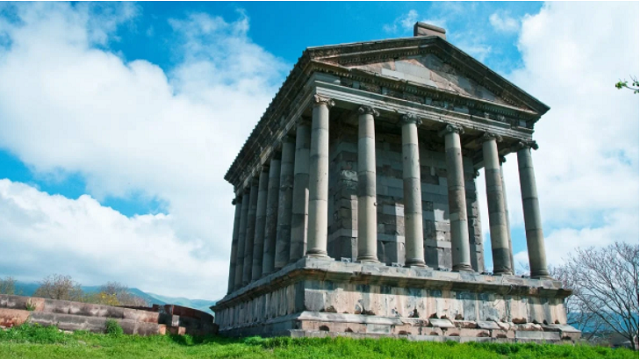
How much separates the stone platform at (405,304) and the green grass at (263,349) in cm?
140

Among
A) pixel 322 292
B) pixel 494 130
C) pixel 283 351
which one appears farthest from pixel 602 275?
pixel 283 351

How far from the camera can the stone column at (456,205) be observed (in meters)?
18.5

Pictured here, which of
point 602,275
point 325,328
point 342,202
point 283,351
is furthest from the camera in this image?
point 602,275

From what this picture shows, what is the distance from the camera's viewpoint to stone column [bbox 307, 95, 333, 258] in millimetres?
16516

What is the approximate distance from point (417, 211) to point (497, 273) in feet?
13.9

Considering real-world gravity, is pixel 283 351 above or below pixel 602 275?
below

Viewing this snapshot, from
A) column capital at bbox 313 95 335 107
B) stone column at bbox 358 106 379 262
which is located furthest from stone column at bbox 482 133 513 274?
column capital at bbox 313 95 335 107

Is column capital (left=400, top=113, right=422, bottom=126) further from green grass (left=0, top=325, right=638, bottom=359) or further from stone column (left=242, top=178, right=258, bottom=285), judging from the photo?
stone column (left=242, top=178, right=258, bottom=285)

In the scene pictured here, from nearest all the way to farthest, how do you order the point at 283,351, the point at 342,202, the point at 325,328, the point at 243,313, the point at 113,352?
the point at 283,351 → the point at 113,352 → the point at 325,328 → the point at 342,202 → the point at 243,313

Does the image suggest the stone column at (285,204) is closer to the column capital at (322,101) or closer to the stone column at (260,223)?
the stone column at (260,223)

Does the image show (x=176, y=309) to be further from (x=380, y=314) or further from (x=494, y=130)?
(x=494, y=130)

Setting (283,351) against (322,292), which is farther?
(322,292)

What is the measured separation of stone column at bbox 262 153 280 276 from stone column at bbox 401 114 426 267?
670cm

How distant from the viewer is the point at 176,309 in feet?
70.4
